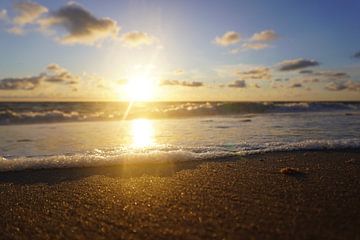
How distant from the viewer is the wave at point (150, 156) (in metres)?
7.41

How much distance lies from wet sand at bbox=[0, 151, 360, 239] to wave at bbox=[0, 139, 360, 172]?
1.28 feet

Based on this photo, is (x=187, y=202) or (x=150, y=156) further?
(x=150, y=156)

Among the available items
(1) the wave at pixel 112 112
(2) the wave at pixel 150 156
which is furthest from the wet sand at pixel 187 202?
(1) the wave at pixel 112 112

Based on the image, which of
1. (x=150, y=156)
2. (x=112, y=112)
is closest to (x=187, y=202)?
(x=150, y=156)

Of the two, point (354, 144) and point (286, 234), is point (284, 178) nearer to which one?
point (286, 234)

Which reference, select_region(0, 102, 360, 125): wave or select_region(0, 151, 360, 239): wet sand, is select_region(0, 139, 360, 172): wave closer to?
select_region(0, 151, 360, 239): wet sand

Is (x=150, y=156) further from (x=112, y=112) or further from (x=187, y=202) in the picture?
(x=112, y=112)

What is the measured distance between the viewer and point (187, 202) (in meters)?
4.58

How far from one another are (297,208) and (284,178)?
1.60 meters

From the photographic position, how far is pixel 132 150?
899 centimetres

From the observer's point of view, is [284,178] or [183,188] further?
[284,178]

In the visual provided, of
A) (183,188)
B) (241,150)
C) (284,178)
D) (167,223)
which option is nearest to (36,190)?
(183,188)

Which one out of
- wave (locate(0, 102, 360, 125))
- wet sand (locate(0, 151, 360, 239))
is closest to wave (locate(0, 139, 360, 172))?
wet sand (locate(0, 151, 360, 239))

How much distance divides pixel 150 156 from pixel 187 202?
132 inches
